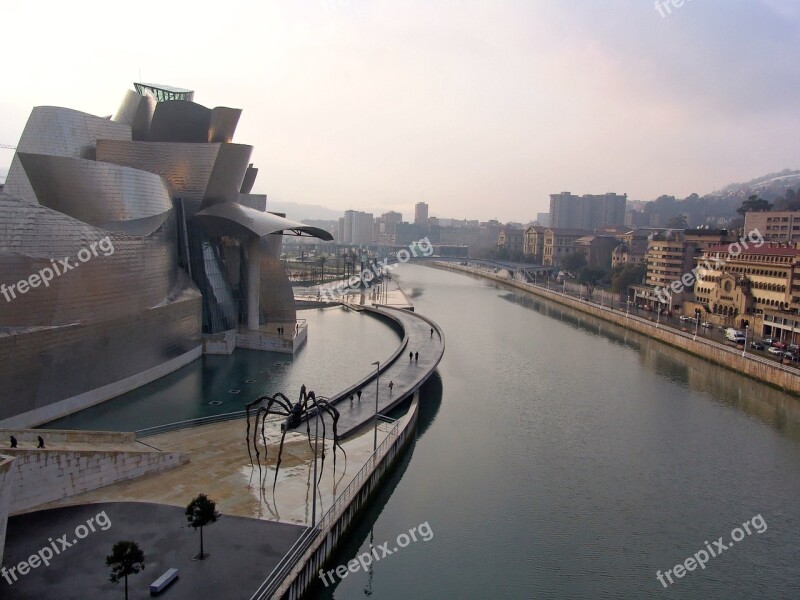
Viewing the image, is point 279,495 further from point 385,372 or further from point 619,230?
point 619,230

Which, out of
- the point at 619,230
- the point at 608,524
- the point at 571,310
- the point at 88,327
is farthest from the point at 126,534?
the point at 619,230

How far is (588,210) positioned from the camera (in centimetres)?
17725

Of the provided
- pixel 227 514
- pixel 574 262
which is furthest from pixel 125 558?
pixel 574 262

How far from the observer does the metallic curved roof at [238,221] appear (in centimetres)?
2797

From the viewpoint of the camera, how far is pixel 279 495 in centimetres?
1318

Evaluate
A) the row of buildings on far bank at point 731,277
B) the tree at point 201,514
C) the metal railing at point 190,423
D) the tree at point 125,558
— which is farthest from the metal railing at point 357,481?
the row of buildings on far bank at point 731,277

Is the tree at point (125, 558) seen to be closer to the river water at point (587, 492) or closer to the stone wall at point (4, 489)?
the stone wall at point (4, 489)

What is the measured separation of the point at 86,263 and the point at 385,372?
11.7 meters

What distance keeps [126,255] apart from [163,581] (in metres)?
13.8

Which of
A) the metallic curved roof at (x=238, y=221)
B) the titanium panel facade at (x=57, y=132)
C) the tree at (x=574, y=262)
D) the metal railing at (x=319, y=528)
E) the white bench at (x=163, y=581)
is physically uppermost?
the titanium panel facade at (x=57, y=132)

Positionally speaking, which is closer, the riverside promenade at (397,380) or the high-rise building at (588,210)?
the riverside promenade at (397,380)

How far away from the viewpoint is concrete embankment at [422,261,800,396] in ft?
90.4

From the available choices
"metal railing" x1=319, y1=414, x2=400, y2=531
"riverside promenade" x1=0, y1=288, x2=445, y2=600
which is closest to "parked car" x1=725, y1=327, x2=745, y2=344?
"riverside promenade" x1=0, y1=288, x2=445, y2=600

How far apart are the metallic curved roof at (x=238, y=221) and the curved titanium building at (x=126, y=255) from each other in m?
0.09
